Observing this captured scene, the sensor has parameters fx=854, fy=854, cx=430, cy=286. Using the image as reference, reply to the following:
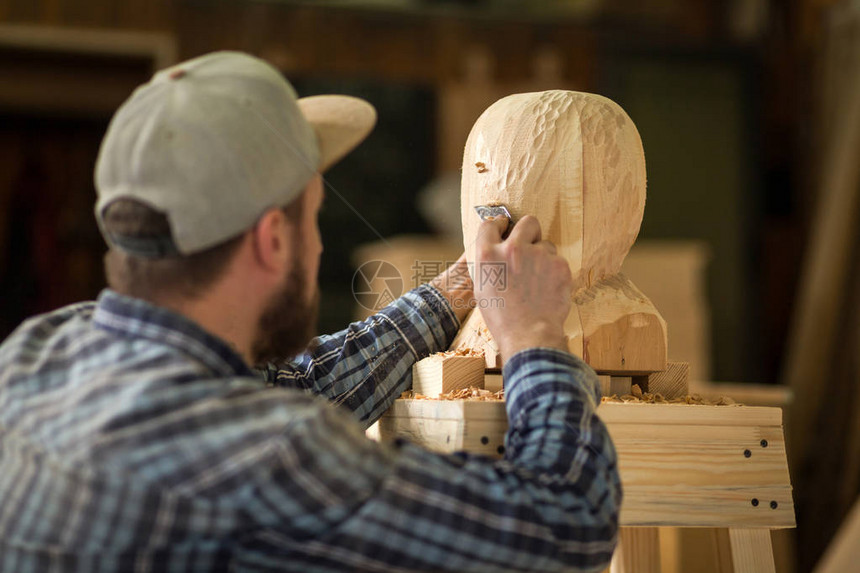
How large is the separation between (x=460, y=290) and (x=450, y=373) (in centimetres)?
22

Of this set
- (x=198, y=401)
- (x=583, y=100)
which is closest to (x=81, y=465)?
(x=198, y=401)

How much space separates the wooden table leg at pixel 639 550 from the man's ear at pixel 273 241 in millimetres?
650

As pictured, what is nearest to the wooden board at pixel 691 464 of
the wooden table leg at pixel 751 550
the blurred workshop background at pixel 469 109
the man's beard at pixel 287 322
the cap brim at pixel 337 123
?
the wooden table leg at pixel 751 550

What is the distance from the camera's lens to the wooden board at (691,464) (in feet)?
3.82

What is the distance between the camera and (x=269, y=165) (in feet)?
3.10

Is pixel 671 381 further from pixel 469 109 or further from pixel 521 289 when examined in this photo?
pixel 469 109

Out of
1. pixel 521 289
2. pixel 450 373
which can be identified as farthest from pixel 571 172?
pixel 450 373

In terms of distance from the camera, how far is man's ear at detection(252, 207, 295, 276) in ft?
3.14

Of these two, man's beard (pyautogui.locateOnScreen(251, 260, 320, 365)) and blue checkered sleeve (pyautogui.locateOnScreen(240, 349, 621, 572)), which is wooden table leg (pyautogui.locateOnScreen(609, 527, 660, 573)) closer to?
blue checkered sleeve (pyautogui.locateOnScreen(240, 349, 621, 572))

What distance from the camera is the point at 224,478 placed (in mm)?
792

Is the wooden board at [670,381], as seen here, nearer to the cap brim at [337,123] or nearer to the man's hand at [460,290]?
the man's hand at [460,290]

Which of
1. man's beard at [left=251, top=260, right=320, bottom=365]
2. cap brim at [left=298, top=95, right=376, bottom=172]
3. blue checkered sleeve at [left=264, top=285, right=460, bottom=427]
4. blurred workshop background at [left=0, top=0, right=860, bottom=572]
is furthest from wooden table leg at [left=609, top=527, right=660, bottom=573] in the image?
blurred workshop background at [left=0, top=0, right=860, bottom=572]

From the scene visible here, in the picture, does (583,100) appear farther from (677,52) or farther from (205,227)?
(677,52)

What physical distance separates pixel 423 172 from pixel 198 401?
145 inches
